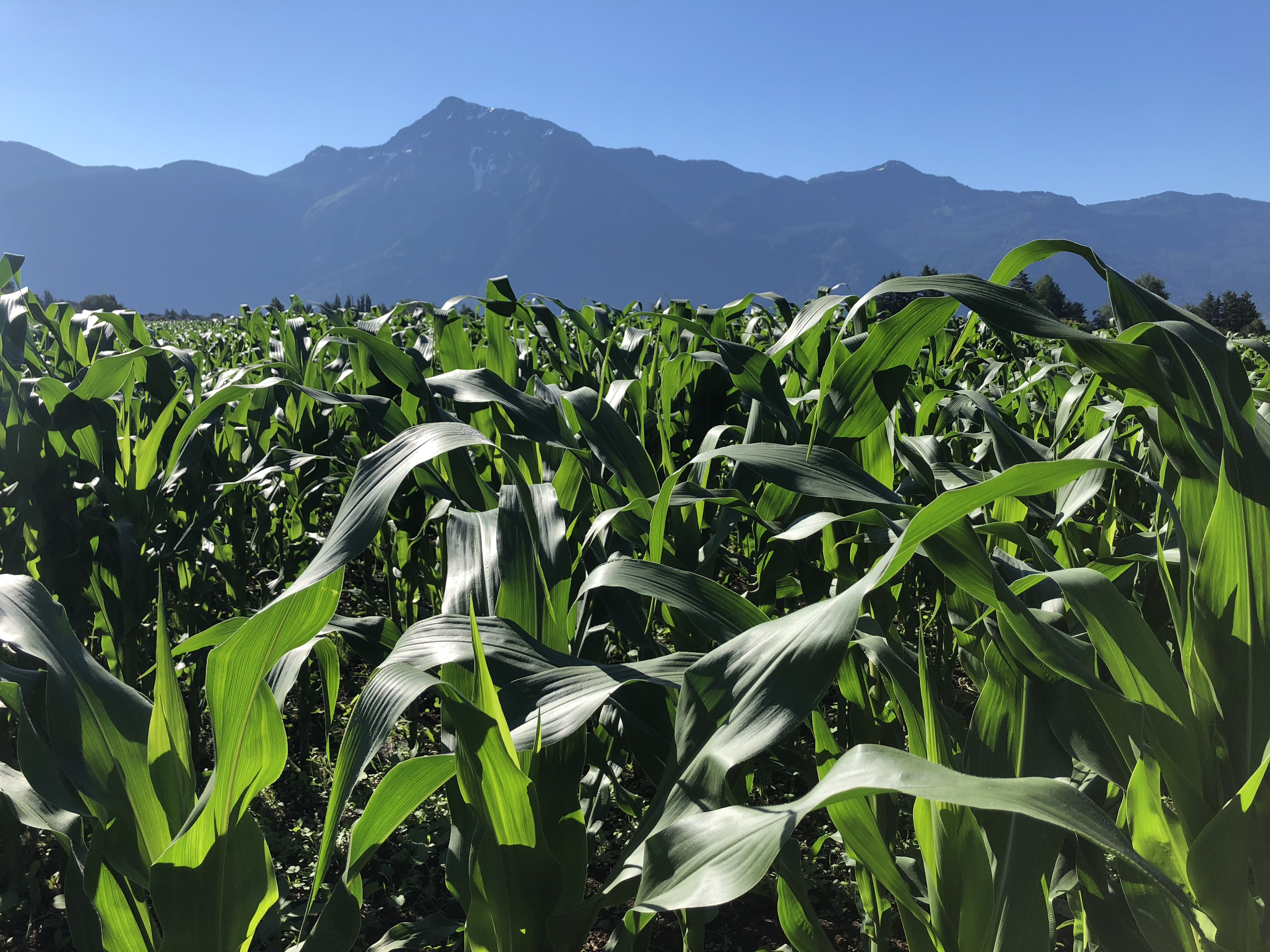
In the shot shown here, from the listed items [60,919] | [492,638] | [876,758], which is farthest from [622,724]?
[60,919]

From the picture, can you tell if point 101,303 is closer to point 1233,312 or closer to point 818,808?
point 818,808

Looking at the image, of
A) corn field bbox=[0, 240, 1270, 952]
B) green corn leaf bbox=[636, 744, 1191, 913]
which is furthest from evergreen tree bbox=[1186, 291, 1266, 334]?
green corn leaf bbox=[636, 744, 1191, 913]

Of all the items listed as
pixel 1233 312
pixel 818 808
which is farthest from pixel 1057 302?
pixel 818 808

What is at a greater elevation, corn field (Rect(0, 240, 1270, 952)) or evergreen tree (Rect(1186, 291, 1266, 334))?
evergreen tree (Rect(1186, 291, 1266, 334))

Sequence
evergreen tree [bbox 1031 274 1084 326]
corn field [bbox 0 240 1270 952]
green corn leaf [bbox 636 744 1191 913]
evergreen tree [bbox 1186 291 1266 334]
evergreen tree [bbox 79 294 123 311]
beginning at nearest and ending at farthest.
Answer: green corn leaf [bbox 636 744 1191 913], corn field [bbox 0 240 1270 952], evergreen tree [bbox 79 294 123 311], evergreen tree [bbox 1031 274 1084 326], evergreen tree [bbox 1186 291 1266 334]

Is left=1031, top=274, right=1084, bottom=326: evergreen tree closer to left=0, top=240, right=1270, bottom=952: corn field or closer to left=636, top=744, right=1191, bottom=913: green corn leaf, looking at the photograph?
left=0, top=240, right=1270, bottom=952: corn field

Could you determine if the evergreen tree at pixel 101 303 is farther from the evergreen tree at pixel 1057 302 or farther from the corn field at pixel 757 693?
the evergreen tree at pixel 1057 302

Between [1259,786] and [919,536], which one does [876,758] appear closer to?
[919,536]

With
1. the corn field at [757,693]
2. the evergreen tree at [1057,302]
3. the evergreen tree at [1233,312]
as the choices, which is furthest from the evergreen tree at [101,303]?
the evergreen tree at [1233,312]

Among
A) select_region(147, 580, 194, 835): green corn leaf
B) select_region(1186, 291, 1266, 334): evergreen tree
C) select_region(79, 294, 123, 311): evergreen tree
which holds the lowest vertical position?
select_region(147, 580, 194, 835): green corn leaf

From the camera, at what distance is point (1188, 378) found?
2.34ft

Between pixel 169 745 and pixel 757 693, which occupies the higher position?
pixel 757 693

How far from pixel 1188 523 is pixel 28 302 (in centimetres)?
352

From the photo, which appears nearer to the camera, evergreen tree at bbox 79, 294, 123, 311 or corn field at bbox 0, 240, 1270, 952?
corn field at bbox 0, 240, 1270, 952
